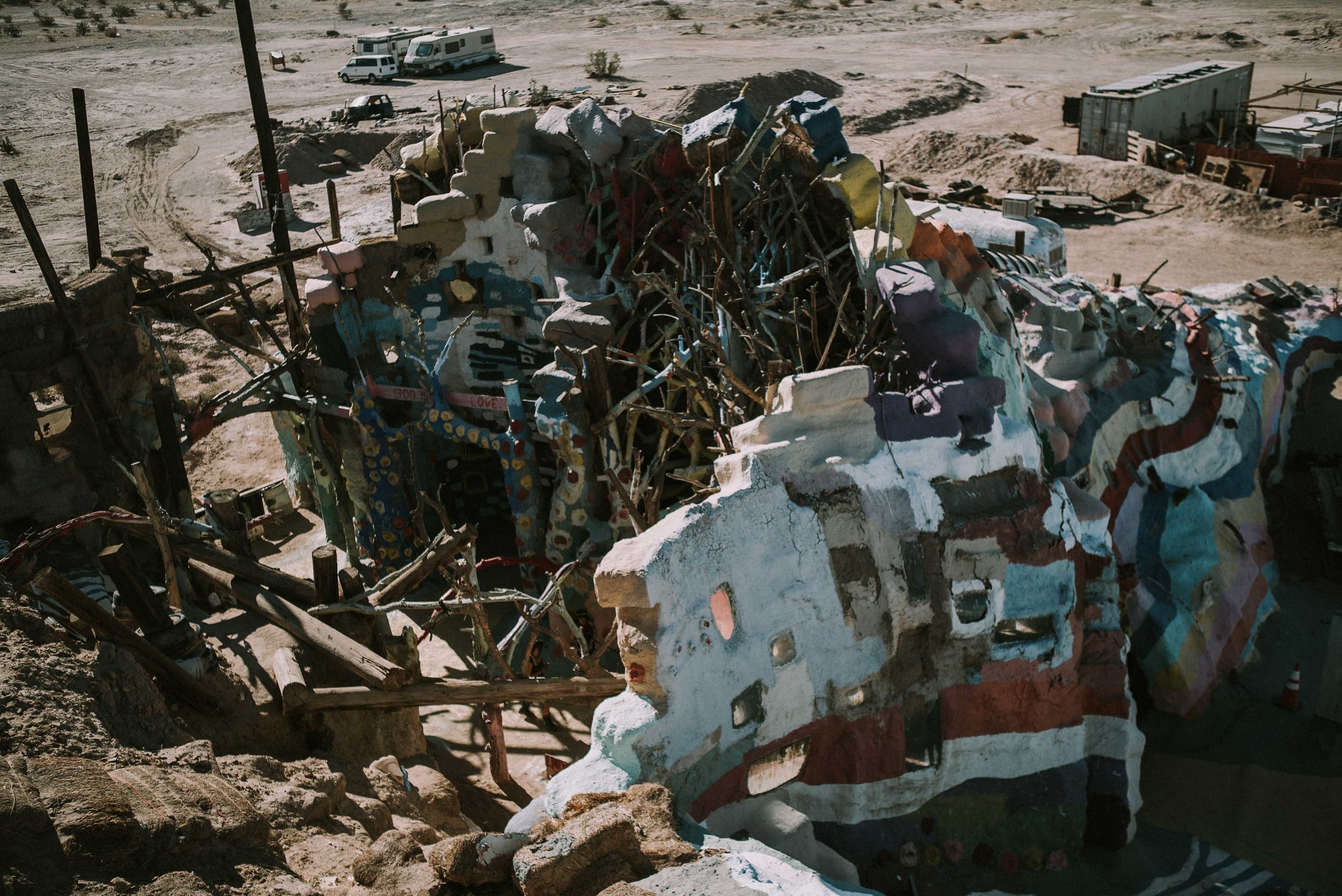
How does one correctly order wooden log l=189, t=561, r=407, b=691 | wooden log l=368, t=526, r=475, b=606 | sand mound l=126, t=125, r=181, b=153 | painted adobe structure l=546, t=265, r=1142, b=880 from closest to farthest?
painted adobe structure l=546, t=265, r=1142, b=880, wooden log l=189, t=561, r=407, b=691, wooden log l=368, t=526, r=475, b=606, sand mound l=126, t=125, r=181, b=153

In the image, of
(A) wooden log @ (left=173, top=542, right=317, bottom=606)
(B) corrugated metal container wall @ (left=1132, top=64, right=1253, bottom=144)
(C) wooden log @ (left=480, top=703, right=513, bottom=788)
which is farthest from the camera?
(B) corrugated metal container wall @ (left=1132, top=64, right=1253, bottom=144)

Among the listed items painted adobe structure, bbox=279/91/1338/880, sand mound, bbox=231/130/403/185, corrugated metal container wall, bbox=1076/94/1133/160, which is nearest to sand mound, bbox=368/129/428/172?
sand mound, bbox=231/130/403/185

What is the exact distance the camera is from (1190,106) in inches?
1179

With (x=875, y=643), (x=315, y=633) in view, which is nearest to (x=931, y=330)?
(x=875, y=643)

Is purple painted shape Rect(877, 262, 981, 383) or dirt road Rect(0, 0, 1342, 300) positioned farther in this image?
dirt road Rect(0, 0, 1342, 300)

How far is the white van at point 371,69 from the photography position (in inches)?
1555

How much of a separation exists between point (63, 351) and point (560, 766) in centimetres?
688

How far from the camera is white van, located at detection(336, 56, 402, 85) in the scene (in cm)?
3950

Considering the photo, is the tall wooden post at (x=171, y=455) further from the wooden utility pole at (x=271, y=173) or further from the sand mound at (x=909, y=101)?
the sand mound at (x=909, y=101)

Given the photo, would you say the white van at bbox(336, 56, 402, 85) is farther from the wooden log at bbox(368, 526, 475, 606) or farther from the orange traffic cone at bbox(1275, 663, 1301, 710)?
the orange traffic cone at bbox(1275, 663, 1301, 710)

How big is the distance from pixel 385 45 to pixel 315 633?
3527 cm

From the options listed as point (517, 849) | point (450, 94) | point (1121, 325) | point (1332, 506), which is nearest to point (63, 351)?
point (517, 849)

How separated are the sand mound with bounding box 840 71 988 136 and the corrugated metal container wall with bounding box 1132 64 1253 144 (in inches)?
290

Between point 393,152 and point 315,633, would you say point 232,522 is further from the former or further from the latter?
point 393,152
